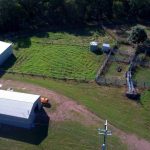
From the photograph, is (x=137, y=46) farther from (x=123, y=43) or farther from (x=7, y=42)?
(x=7, y=42)

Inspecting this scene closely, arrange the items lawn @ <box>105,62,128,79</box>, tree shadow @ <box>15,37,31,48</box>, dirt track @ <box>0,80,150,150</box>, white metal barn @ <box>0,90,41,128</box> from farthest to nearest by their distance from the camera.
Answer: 1. tree shadow @ <box>15,37,31,48</box>
2. lawn @ <box>105,62,128,79</box>
3. white metal barn @ <box>0,90,41,128</box>
4. dirt track @ <box>0,80,150,150</box>

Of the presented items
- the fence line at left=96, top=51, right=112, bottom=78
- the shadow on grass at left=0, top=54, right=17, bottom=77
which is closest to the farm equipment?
the fence line at left=96, top=51, right=112, bottom=78

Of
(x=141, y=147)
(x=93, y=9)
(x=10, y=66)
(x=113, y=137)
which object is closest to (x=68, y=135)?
(x=113, y=137)

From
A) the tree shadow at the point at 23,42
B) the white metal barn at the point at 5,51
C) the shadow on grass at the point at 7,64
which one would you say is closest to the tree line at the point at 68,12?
the tree shadow at the point at 23,42

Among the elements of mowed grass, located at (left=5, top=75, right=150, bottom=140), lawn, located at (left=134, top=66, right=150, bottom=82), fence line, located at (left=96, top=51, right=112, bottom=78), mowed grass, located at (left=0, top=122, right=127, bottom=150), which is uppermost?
fence line, located at (left=96, top=51, right=112, bottom=78)

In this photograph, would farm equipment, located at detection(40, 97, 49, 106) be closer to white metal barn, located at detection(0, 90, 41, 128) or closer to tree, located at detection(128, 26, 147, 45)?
white metal barn, located at detection(0, 90, 41, 128)

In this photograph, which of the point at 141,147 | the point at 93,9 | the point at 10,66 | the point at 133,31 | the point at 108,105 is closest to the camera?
the point at 141,147

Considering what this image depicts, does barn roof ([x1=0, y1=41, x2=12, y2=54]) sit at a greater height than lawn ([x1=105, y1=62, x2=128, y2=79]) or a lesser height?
greater
